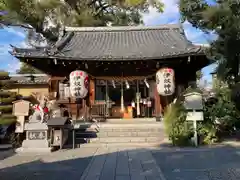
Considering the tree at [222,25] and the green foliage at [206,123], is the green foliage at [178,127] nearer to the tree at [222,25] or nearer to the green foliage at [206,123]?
the green foliage at [206,123]

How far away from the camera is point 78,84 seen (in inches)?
599

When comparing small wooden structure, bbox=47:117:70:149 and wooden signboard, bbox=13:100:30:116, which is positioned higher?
wooden signboard, bbox=13:100:30:116

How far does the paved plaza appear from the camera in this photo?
6547 mm

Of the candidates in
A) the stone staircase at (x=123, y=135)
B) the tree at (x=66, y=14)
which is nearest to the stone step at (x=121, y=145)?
the stone staircase at (x=123, y=135)

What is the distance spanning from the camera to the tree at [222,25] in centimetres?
1223

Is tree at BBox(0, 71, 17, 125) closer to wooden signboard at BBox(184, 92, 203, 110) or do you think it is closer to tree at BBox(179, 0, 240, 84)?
wooden signboard at BBox(184, 92, 203, 110)

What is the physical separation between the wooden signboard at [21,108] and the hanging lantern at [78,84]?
124 inches

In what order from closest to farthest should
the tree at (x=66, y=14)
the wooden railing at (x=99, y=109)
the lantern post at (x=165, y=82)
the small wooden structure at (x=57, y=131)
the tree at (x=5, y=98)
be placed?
the small wooden structure at (x=57, y=131) → the tree at (x=5, y=98) → the lantern post at (x=165, y=82) → the wooden railing at (x=99, y=109) → the tree at (x=66, y=14)

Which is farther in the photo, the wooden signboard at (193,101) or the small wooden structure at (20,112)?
the small wooden structure at (20,112)

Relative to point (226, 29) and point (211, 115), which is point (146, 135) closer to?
point (211, 115)

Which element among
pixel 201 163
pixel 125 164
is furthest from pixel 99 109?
pixel 201 163

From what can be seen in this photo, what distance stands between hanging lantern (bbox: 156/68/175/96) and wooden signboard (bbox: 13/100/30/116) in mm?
6624

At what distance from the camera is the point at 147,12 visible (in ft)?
96.2

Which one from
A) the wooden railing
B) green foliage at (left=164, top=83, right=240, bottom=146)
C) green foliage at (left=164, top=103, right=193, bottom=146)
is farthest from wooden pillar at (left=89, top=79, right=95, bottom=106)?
green foliage at (left=164, top=103, right=193, bottom=146)
